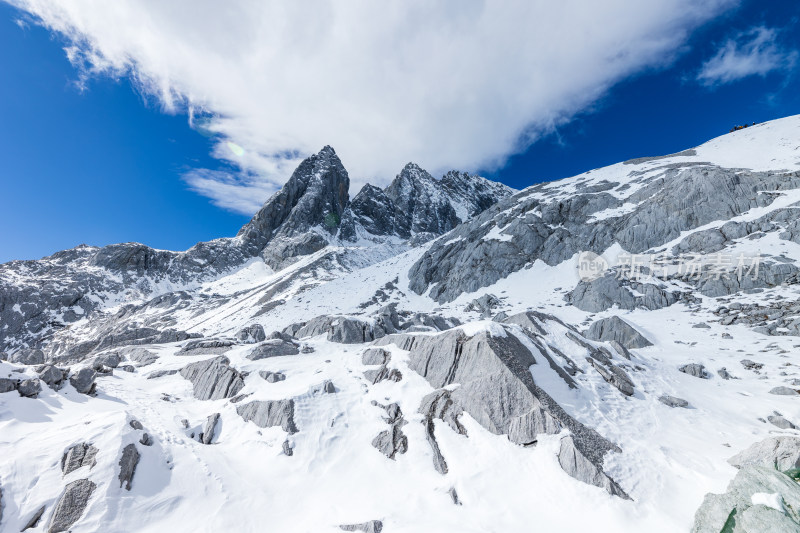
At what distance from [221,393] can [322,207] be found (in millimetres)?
159929

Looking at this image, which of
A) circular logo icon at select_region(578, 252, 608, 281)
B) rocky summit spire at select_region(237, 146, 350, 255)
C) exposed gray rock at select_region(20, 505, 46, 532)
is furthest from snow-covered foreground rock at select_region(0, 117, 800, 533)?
rocky summit spire at select_region(237, 146, 350, 255)

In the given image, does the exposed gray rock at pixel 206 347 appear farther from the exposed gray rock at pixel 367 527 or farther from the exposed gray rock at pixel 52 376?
the exposed gray rock at pixel 367 527

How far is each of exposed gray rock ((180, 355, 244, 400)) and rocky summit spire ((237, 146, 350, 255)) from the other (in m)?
141

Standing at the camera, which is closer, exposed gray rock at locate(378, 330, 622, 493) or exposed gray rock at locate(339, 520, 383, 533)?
exposed gray rock at locate(339, 520, 383, 533)

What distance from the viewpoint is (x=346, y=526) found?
11000 mm

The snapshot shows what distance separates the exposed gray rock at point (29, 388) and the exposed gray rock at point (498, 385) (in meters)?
18.3

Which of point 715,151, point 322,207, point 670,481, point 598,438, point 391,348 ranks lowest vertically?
point 670,481

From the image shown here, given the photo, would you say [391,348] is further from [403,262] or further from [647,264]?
[403,262]

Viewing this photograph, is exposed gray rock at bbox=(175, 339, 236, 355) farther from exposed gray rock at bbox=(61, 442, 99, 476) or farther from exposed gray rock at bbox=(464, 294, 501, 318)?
exposed gray rock at bbox=(464, 294, 501, 318)

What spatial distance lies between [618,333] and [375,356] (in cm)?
2351

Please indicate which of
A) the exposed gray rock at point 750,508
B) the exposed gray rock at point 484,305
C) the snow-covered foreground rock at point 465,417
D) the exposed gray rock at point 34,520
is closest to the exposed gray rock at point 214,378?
the snow-covered foreground rock at point 465,417

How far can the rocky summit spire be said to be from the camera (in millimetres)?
160625

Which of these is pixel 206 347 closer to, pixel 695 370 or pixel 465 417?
pixel 465 417

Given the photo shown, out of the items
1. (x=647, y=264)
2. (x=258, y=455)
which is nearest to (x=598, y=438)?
(x=258, y=455)
